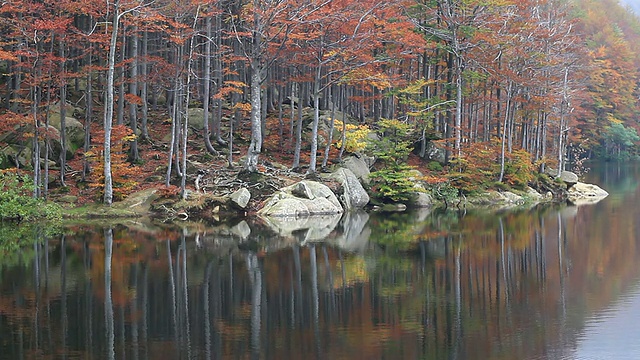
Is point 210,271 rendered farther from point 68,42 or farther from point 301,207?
point 68,42

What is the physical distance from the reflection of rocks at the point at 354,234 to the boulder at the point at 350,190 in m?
1.10

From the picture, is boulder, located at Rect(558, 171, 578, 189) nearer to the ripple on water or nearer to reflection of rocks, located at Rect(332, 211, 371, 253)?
reflection of rocks, located at Rect(332, 211, 371, 253)

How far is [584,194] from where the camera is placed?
41562 mm

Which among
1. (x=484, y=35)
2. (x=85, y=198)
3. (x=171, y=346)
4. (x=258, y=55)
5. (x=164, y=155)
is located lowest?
(x=171, y=346)

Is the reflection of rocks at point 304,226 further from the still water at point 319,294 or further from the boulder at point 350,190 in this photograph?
the boulder at point 350,190

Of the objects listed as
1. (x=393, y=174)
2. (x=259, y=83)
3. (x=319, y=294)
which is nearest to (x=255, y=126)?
(x=259, y=83)

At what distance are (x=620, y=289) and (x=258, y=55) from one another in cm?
1968

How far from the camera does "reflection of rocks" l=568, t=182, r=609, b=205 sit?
38812 mm

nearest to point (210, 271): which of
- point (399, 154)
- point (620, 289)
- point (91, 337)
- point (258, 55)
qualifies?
point (91, 337)

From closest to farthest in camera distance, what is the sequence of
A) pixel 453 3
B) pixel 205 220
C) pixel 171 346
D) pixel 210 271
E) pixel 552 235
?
pixel 171 346 < pixel 210 271 < pixel 552 235 < pixel 205 220 < pixel 453 3

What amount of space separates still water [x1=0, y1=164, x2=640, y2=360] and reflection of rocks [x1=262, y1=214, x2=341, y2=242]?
30 centimetres

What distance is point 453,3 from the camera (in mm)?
35062

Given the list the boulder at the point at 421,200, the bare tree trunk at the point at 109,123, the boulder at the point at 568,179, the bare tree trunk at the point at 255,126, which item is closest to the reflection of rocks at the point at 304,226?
the bare tree trunk at the point at 255,126

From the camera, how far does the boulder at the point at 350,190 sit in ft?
101
